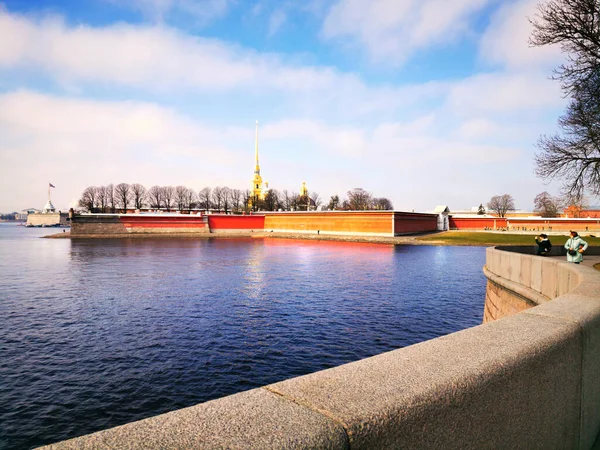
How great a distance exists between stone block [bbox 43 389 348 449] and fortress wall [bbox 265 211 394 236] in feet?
200

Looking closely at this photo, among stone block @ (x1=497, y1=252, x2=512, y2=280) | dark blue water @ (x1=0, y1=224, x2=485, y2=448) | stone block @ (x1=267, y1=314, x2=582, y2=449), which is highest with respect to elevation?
stone block @ (x1=267, y1=314, x2=582, y2=449)

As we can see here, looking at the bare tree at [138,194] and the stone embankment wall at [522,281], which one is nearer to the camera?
the stone embankment wall at [522,281]

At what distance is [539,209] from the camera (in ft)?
380

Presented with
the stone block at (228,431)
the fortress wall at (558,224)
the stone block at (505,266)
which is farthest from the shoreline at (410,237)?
the stone block at (228,431)

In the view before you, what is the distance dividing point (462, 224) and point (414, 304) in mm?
65460

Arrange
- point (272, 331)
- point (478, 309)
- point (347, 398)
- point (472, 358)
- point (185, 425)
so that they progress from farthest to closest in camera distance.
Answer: point (478, 309), point (272, 331), point (472, 358), point (347, 398), point (185, 425)

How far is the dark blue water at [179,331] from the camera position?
9.12m

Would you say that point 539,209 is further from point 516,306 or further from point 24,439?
point 24,439

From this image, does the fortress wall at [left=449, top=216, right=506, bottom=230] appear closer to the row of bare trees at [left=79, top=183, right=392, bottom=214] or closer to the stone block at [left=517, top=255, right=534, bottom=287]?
the row of bare trees at [left=79, top=183, right=392, bottom=214]

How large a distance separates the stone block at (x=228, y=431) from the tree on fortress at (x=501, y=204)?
5142 inches

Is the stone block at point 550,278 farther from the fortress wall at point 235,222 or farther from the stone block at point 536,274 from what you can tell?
the fortress wall at point 235,222

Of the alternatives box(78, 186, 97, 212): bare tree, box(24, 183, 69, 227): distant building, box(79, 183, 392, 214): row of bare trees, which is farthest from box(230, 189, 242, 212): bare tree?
box(24, 183, 69, 227): distant building

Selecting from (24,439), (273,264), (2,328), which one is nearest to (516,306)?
(24,439)

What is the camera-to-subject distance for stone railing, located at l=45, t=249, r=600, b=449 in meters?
1.51
